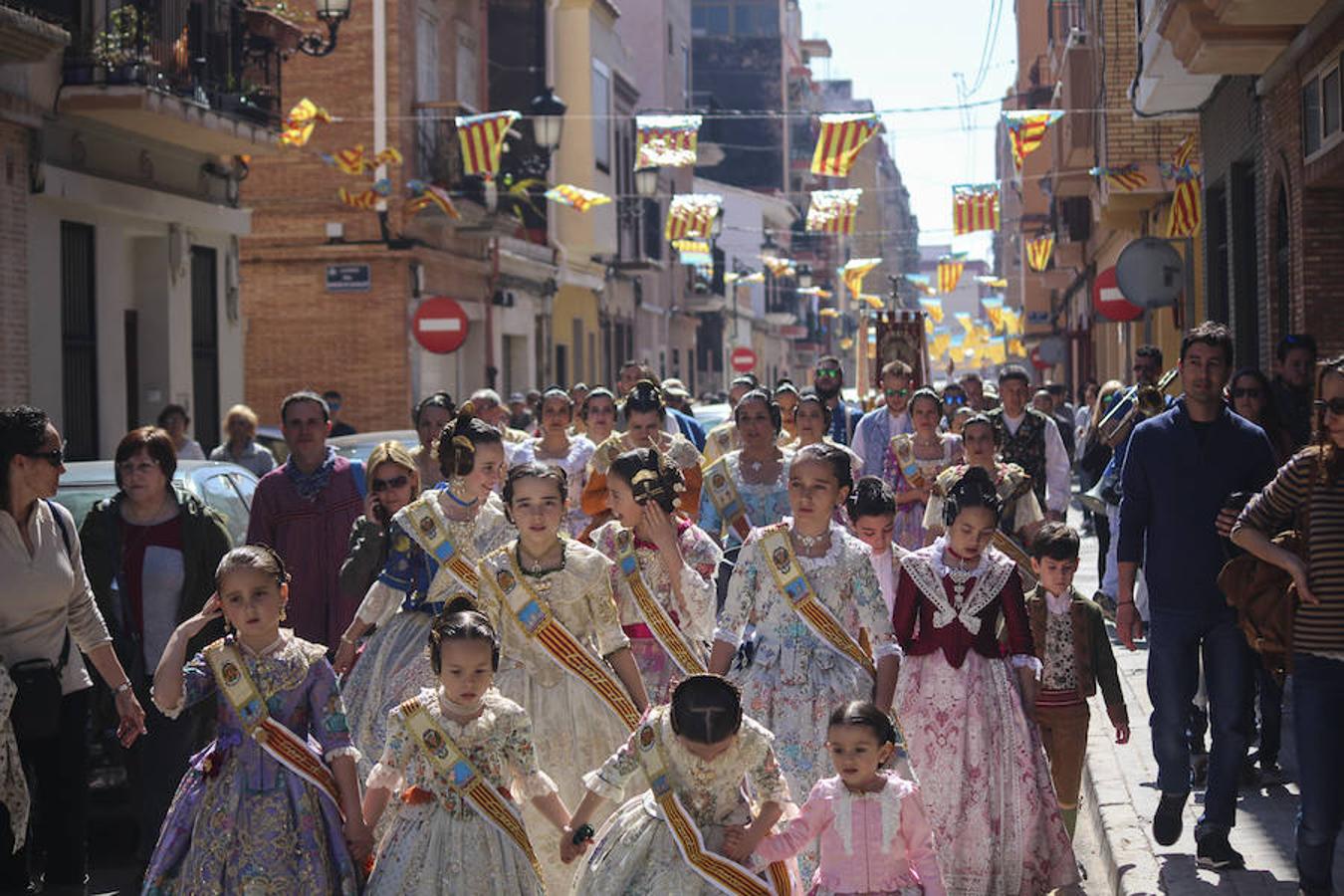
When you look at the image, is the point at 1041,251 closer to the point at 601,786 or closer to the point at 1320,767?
the point at 1320,767

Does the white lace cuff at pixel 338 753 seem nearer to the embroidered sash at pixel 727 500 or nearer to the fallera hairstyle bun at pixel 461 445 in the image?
the fallera hairstyle bun at pixel 461 445

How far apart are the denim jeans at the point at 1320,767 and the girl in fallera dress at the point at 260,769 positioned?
2.92 m

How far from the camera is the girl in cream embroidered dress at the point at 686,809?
554 cm

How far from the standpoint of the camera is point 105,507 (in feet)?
28.0

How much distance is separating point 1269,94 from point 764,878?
1139cm

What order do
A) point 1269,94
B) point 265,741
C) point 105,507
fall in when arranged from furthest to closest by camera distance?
point 1269,94, point 105,507, point 265,741

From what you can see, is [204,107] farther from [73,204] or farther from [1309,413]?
[1309,413]

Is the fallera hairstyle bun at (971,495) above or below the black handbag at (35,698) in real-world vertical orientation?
above

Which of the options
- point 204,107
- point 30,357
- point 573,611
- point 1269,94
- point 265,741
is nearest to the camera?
point 265,741

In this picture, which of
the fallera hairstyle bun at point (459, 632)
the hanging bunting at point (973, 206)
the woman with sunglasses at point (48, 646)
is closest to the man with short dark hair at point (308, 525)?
the woman with sunglasses at point (48, 646)

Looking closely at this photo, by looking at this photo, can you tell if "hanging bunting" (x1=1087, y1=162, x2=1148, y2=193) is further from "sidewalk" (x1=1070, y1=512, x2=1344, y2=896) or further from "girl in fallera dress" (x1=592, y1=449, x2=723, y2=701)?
"girl in fallera dress" (x1=592, y1=449, x2=723, y2=701)

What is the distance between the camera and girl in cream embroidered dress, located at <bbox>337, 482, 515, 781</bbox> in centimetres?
807

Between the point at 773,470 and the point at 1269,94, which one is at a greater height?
the point at 1269,94

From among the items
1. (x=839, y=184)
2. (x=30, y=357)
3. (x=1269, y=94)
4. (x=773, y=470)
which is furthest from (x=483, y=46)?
(x=839, y=184)
